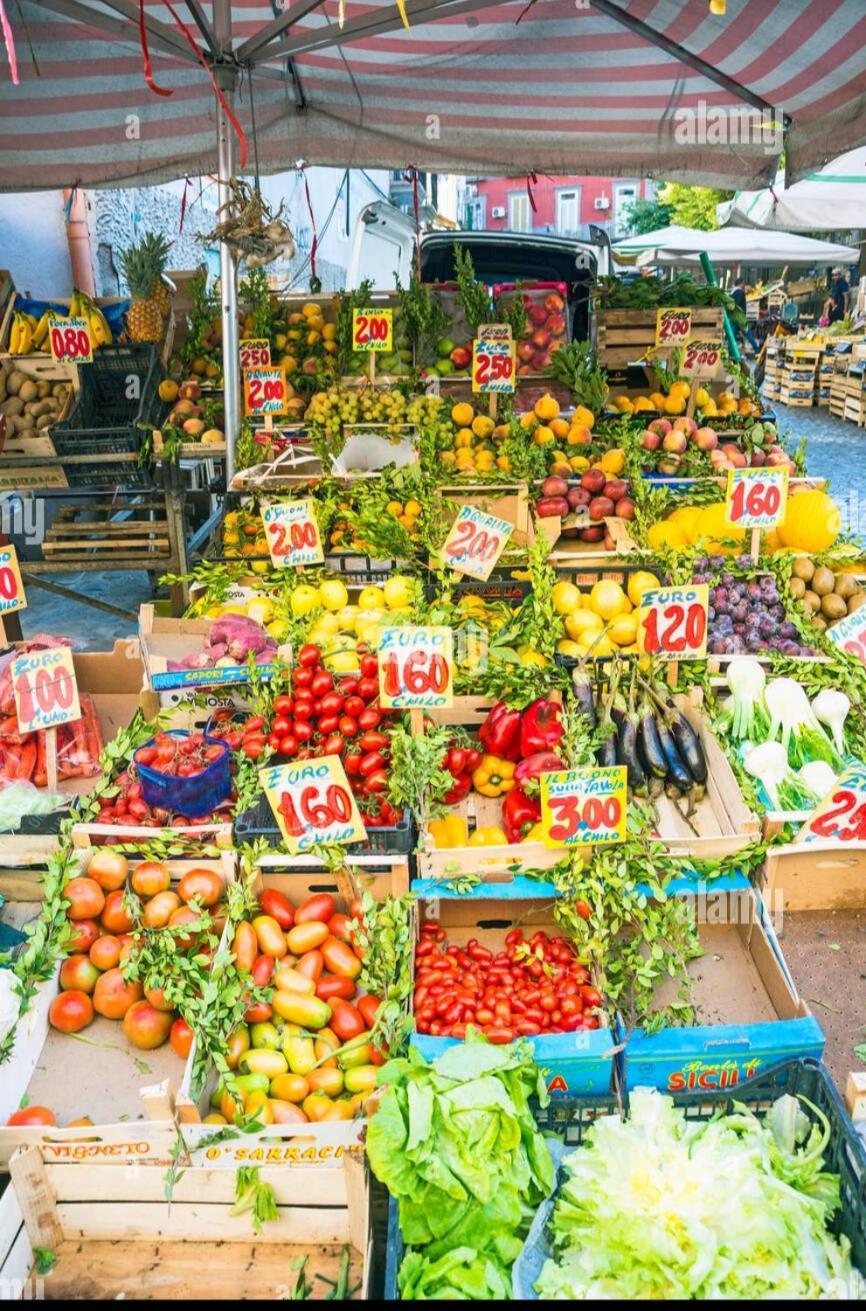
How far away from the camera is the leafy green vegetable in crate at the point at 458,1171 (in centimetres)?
178

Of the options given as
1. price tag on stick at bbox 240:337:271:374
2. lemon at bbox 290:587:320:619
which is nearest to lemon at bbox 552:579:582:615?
lemon at bbox 290:587:320:619

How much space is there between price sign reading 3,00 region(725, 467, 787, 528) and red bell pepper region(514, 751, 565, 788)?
146 centimetres

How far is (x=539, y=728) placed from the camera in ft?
9.98

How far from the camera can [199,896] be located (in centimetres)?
255

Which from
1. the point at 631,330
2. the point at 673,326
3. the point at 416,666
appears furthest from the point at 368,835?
the point at 631,330

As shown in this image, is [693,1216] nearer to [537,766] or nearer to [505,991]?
[505,991]

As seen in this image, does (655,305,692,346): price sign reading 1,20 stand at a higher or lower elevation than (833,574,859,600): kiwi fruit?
higher

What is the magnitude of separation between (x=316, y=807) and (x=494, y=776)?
764mm

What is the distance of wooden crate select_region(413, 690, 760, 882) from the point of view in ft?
8.70

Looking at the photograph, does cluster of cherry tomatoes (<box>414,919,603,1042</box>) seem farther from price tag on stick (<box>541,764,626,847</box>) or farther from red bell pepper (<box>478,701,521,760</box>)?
red bell pepper (<box>478,701,521,760</box>)

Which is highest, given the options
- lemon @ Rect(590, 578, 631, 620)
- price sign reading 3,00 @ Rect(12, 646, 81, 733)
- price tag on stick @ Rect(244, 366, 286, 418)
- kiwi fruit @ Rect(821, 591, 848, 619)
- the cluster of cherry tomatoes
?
price tag on stick @ Rect(244, 366, 286, 418)

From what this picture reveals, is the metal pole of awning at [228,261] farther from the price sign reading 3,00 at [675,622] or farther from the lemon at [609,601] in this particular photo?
the price sign reading 3,00 at [675,622]

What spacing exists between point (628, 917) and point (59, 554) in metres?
4.86

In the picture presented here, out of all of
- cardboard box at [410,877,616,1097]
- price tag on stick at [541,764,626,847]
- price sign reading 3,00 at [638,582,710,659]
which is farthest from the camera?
price sign reading 3,00 at [638,582,710,659]
